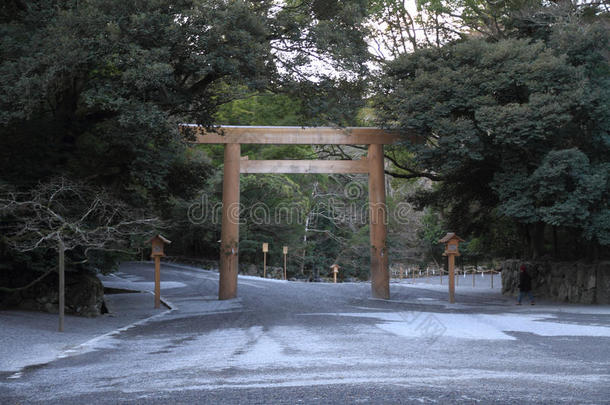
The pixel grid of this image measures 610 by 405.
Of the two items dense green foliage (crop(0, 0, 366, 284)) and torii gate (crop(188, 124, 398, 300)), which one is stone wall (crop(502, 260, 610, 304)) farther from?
dense green foliage (crop(0, 0, 366, 284))

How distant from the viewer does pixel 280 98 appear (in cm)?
1800

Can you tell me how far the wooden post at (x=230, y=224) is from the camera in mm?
19703

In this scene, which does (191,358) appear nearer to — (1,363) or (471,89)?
(1,363)

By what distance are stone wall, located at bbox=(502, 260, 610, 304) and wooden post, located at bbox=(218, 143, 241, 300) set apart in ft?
31.9

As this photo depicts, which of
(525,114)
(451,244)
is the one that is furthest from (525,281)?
(525,114)

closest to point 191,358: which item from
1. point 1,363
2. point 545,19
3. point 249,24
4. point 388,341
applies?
point 1,363

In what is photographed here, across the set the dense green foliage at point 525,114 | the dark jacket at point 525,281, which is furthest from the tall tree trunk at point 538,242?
the dark jacket at point 525,281

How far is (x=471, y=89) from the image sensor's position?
55.4 feet

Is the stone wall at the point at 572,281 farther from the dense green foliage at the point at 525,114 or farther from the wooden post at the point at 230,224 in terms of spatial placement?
the wooden post at the point at 230,224

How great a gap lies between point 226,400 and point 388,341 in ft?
16.1

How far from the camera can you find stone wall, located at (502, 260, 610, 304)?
17.2 metres

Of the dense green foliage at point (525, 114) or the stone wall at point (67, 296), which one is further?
the dense green foliage at point (525, 114)

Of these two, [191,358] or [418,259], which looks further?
[418,259]

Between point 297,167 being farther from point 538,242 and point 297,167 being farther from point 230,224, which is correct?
point 538,242
